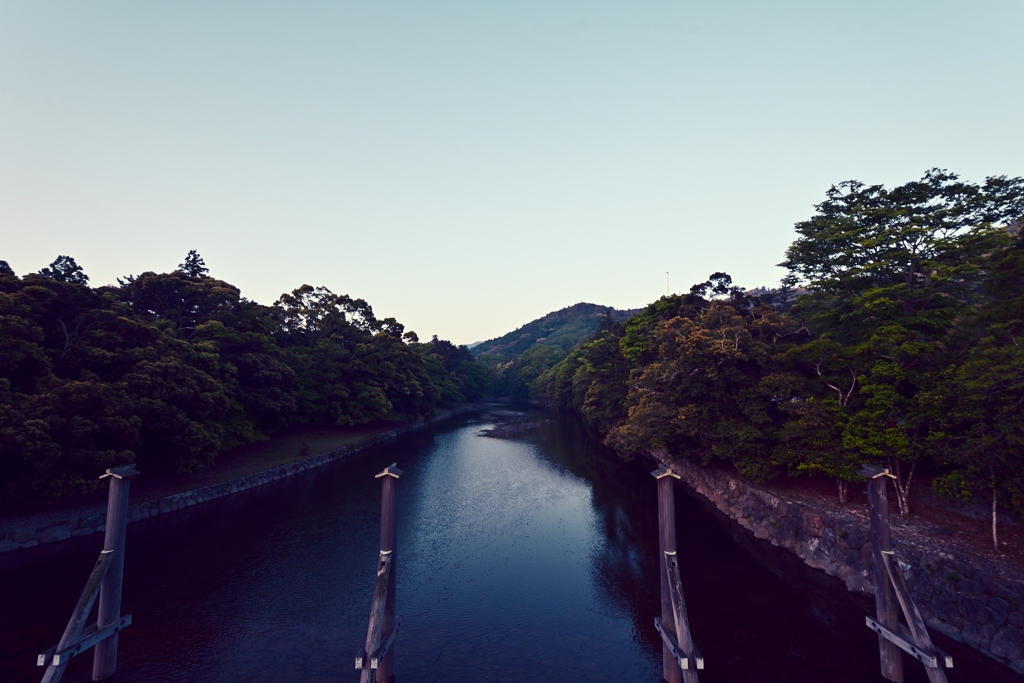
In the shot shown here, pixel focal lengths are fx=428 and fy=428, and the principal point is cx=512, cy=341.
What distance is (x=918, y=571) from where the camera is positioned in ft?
38.7

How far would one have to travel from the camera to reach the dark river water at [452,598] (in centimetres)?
1015

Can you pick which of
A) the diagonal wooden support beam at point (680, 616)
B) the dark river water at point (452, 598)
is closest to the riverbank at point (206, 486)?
the dark river water at point (452, 598)

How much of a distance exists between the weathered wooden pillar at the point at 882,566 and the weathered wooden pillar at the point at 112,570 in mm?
15747

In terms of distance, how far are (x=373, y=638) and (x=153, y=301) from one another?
3315 cm

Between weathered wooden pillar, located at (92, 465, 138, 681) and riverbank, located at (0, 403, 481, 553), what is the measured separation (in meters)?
11.6

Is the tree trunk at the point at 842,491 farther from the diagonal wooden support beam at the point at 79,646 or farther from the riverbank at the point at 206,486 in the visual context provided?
the riverbank at the point at 206,486

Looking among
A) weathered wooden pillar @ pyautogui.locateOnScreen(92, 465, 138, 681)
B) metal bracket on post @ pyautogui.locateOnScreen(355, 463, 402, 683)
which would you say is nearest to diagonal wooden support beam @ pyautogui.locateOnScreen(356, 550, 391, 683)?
metal bracket on post @ pyautogui.locateOnScreen(355, 463, 402, 683)

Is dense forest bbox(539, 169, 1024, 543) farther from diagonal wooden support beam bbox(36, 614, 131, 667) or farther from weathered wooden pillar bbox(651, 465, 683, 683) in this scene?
diagonal wooden support beam bbox(36, 614, 131, 667)

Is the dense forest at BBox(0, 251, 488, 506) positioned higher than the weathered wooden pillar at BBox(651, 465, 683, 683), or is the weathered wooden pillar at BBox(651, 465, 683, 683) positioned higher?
the dense forest at BBox(0, 251, 488, 506)

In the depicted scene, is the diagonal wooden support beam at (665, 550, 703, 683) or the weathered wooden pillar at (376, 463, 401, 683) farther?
the weathered wooden pillar at (376, 463, 401, 683)

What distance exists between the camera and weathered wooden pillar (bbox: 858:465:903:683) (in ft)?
29.0

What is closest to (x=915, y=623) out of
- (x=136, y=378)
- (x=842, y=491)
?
(x=842, y=491)

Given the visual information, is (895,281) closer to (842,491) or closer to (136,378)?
(842,491)

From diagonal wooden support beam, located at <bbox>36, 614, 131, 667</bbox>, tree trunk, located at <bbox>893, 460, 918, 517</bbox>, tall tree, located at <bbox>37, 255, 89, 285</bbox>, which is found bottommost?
diagonal wooden support beam, located at <bbox>36, 614, 131, 667</bbox>
